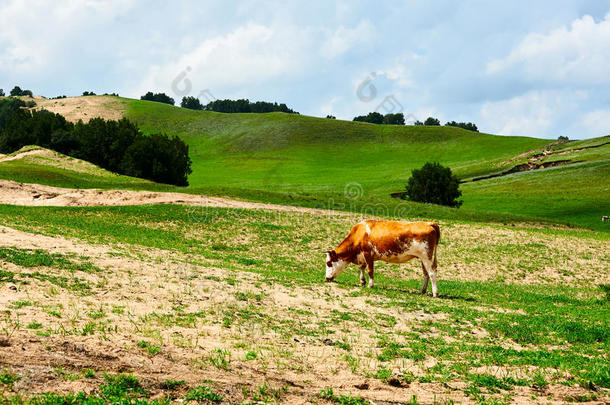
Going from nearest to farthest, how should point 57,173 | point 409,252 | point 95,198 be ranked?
point 409,252 → point 95,198 → point 57,173

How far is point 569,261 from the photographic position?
107ft

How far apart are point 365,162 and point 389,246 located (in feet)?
355

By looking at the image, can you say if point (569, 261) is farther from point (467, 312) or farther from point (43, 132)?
point (43, 132)

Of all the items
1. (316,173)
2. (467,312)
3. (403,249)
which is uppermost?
(316,173)

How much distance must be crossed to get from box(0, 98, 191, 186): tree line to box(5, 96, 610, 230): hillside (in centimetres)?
1300

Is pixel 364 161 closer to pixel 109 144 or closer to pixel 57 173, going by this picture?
pixel 109 144

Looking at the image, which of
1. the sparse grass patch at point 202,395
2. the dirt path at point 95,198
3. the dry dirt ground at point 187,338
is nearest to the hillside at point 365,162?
the dirt path at point 95,198

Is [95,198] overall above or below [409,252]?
above

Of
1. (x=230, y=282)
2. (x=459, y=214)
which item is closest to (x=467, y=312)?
(x=230, y=282)

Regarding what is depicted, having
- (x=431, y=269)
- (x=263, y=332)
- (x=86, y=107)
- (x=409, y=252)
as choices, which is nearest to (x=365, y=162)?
(x=86, y=107)

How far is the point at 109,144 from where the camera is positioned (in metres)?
79.7

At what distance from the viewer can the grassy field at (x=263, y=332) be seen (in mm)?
8516

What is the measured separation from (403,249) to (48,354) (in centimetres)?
1435

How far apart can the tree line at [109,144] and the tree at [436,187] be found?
3843cm
